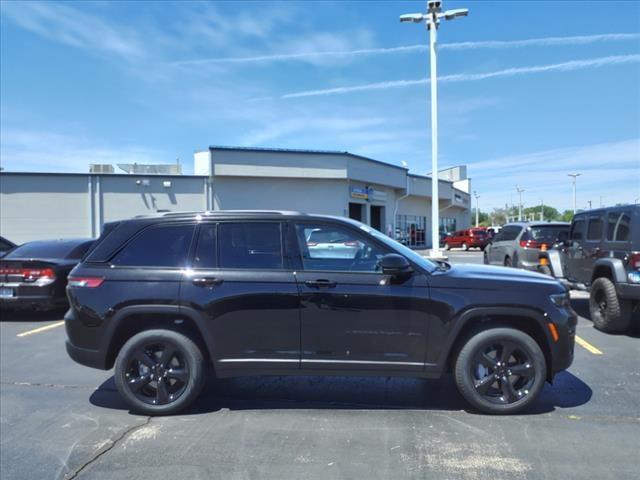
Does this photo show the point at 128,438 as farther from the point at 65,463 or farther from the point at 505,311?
the point at 505,311

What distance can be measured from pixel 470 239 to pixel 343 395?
33167 millimetres

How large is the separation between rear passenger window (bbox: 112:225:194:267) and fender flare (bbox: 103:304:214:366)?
1.31ft

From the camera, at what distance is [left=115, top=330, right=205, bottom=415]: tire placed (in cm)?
432

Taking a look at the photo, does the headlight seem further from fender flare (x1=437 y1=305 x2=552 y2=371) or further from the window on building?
the window on building

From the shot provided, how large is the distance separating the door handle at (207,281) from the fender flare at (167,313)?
0.24 meters

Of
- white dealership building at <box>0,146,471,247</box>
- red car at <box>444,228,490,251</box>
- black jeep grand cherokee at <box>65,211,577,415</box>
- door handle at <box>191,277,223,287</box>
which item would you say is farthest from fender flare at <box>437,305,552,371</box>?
red car at <box>444,228,490,251</box>

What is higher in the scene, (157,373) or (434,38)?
(434,38)

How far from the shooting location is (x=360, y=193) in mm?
34406

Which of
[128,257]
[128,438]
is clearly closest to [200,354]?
[128,438]

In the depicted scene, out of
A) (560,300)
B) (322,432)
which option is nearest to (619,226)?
(560,300)

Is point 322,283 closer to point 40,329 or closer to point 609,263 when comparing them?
point 609,263

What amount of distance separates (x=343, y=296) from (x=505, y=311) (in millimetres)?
1411

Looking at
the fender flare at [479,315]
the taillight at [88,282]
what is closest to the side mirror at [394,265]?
the fender flare at [479,315]

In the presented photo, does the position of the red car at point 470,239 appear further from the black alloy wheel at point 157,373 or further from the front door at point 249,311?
the black alloy wheel at point 157,373
